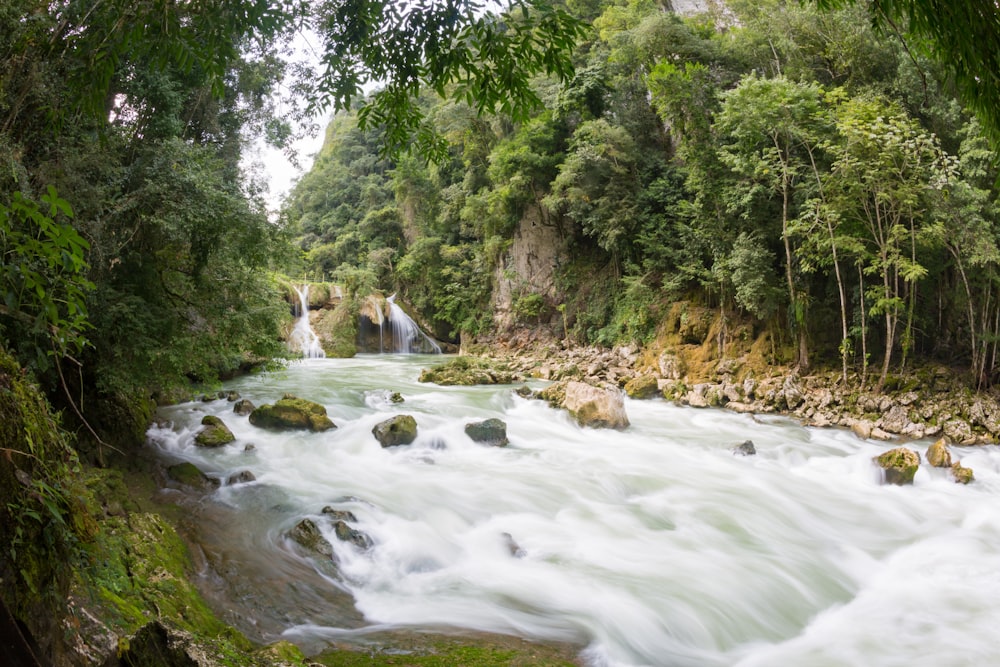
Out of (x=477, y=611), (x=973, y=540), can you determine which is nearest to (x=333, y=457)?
(x=477, y=611)

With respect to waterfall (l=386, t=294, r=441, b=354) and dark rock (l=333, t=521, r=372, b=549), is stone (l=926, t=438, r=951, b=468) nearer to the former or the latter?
dark rock (l=333, t=521, r=372, b=549)

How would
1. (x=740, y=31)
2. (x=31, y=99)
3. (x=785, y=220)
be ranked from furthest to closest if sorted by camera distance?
Answer: (x=740, y=31) < (x=785, y=220) < (x=31, y=99)

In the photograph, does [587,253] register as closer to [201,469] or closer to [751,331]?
[751,331]

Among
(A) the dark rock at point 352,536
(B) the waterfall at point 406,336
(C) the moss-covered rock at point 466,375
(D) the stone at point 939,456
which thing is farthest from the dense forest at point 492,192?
(C) the moss-covered rock at point 466,375

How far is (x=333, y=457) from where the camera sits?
27.0 ft

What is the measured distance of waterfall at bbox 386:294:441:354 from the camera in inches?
984

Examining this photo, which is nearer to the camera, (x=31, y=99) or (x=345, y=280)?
(x=31, y=99)

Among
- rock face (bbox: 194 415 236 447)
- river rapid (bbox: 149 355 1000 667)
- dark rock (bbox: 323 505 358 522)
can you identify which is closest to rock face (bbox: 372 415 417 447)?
river rapid (bbox: 149 355 1000 667)

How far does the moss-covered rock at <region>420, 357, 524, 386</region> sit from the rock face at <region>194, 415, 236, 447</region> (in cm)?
706

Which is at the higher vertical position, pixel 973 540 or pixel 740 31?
pixel 740 31

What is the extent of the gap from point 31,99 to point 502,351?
17993 millimetres

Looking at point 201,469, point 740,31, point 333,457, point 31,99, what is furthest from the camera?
point 740,31

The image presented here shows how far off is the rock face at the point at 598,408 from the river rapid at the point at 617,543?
1.77ft

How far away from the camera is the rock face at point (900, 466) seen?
7754mm
